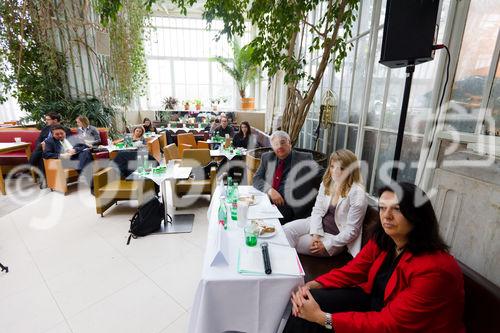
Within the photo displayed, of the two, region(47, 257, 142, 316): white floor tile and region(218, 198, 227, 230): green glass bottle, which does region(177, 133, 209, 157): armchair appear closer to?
region(47, 257, 142, 316): white floor tile

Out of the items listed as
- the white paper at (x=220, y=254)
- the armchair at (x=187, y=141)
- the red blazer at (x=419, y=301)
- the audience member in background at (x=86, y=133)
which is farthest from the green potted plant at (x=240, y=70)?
the red blazer at (x=419, y=301)

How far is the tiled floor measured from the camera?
1.79 metres

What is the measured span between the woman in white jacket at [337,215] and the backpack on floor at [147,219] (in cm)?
178

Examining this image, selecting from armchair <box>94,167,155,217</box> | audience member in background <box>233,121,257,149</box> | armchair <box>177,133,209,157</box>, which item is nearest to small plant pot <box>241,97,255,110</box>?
armchair <box>177,133,209,157</box>

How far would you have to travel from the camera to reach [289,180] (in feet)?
8.51

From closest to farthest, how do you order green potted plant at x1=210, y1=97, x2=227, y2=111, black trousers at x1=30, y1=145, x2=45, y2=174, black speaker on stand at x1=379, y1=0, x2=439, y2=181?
black speaker on stand at x1=379, y1=0, x2=439, y2=181 → black trousers at x1=30, y1=145, x2=45, y2=174 → green potted plant at x1=210, y1=97, x2=227, y2=111

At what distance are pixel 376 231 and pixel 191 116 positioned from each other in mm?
8699

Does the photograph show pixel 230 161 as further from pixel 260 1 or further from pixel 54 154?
pixel 54 154

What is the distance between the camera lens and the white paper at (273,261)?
47.0 inches

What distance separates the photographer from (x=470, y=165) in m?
1.55

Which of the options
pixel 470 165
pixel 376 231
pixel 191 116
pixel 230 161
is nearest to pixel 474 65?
pixel 470 165

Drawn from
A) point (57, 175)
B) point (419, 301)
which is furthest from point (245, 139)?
point (419, 301)

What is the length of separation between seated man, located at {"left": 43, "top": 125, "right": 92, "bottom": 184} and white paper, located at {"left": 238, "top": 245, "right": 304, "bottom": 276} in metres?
4.16

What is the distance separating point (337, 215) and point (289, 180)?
791mm
